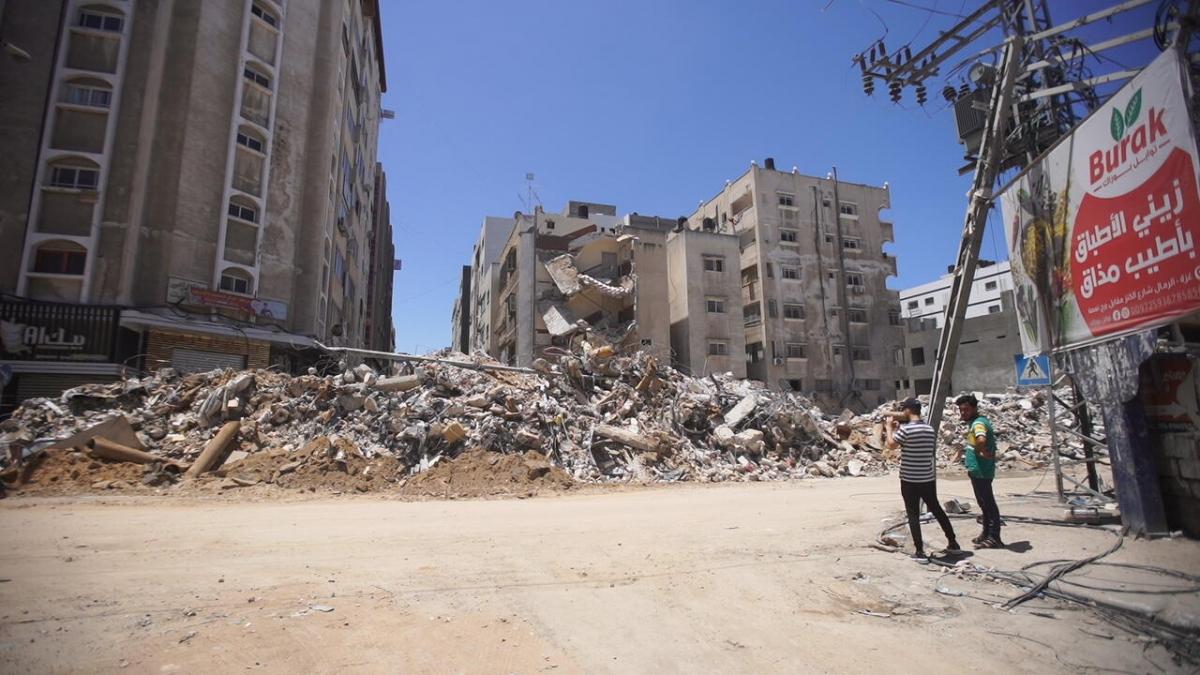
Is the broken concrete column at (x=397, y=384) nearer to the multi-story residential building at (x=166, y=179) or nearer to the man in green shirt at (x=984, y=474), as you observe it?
the multi-story residential building at (x=166, y=179)

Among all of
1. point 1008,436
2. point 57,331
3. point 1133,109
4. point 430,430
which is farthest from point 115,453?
point 1008,436

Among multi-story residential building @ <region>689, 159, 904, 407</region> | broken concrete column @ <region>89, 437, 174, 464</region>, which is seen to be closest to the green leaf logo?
broken concrete column @ <region>89, 437, 174, 464</region>

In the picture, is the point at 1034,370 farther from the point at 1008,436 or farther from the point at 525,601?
the point at 1008,436

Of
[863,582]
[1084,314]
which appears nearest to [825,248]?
[1084,314]

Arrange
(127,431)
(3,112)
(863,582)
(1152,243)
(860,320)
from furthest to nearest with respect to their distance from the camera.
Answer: (860,320)
(3,112)
(127,431)
(1152,243)
(863,582)

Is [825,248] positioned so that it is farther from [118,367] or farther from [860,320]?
[118,367]

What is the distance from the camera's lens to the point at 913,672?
3459mm

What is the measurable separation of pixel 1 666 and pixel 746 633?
4.72 meters

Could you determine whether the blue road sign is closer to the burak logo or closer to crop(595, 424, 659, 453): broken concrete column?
the burak logo

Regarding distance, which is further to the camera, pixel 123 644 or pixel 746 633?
pixel 746 633

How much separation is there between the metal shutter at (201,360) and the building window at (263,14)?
17669mm

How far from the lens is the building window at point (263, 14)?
2798cm

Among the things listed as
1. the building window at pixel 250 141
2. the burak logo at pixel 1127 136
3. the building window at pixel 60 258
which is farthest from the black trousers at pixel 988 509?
the building window at pixel 250 141

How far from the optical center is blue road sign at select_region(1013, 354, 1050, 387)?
8.33 metres
